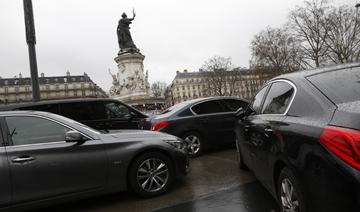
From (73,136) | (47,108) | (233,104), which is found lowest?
(73,136)

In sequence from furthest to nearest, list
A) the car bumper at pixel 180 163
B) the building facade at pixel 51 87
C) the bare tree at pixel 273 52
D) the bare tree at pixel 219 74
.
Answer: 1. the building facade at pixel 51 87
2. the bare tree at pixel 219 74
3. the bare tree at pixel 273 52
4. the car bumper at pixel 180 163

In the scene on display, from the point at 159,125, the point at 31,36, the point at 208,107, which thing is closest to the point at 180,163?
the point at 159,125

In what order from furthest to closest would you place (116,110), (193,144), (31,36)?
(116,110) → (31,36) → (193,144)

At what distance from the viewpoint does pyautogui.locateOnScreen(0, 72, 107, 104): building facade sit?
413ft

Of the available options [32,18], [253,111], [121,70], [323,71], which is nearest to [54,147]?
[253,111]

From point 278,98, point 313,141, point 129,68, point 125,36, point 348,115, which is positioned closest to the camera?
point 348,115

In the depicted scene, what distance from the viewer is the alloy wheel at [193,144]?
8516 mm

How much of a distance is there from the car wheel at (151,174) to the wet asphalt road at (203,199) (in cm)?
13

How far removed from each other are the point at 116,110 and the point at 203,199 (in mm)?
5586

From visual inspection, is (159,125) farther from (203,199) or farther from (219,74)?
(219,74)

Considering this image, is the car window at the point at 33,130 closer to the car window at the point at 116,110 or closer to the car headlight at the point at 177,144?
the car headlight at the point at 177,144

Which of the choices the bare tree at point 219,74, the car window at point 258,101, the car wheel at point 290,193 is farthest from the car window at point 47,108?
the bare tree at point 219,74

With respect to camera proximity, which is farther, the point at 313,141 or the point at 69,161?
the point at 69,161

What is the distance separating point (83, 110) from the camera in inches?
366
